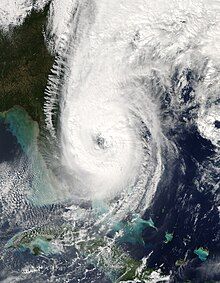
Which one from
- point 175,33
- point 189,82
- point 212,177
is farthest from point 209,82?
point 212,177

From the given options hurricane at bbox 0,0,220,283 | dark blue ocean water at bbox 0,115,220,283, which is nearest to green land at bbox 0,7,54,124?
hurricane at bbox 0,0,220,283

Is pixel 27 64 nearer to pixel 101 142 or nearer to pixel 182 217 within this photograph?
pixel 101 142

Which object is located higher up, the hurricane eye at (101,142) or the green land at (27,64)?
the green land at (27,64)

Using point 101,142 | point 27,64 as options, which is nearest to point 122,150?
point 101,142

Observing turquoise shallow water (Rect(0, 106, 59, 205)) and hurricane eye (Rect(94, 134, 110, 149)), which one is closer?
hurricane eye (Rect(94, 134, 110, 149))

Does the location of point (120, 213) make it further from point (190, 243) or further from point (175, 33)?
point (175, 33)

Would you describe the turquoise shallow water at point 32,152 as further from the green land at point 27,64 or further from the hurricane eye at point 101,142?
the hurricane eye at point 101,142

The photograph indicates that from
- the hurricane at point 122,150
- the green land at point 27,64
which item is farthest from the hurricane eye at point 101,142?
the green land at point 27,64

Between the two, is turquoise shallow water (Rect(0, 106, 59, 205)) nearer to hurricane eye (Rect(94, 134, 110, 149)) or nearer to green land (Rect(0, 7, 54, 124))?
green land (Rect(0, 7, 54, 124))
